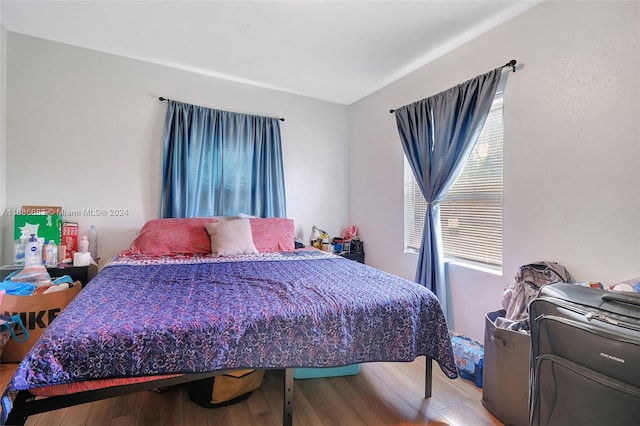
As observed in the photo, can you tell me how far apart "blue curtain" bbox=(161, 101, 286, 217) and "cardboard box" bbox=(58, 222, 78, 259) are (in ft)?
2.36

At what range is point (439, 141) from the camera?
2.56 meters

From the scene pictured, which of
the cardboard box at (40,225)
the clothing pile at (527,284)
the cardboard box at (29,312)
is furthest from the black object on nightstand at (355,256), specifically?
the cardboard box at (40,225)

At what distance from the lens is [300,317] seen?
1.35 metres

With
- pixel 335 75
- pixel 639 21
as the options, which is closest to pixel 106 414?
pixel 335 75

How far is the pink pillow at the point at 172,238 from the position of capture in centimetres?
257

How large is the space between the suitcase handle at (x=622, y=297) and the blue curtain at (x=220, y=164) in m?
2.79

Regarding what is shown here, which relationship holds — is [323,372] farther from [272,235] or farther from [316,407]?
[272,235]

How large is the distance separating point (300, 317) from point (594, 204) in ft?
5.73

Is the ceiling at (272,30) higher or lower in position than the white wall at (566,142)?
higher

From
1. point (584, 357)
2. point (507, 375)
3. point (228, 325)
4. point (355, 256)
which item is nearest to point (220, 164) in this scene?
point (355, 256)

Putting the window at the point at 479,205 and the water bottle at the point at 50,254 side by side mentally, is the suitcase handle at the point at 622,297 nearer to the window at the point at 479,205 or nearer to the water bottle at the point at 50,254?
the window at the point at 479,205

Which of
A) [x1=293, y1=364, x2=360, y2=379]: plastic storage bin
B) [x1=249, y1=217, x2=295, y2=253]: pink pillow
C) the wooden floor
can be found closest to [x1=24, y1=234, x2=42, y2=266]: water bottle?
the wooden floor

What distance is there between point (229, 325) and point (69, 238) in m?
2.30

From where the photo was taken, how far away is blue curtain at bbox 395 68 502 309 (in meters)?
2.26
